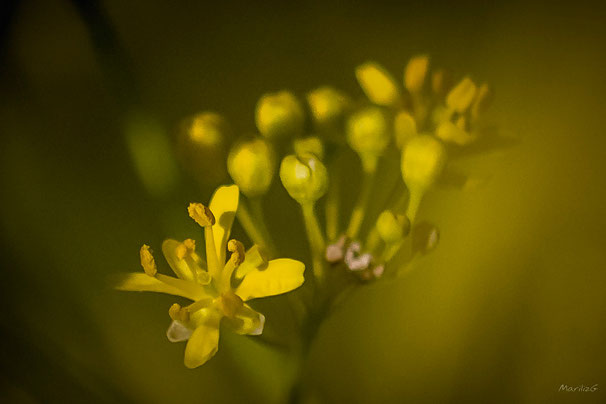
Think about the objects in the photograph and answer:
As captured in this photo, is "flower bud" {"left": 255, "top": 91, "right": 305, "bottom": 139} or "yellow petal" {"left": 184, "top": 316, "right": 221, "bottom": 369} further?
"flower bud" {"left": 255, "top": 91, "right": 305, "bottom": 139}

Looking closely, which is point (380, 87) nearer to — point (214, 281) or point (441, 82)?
point (441, 82)

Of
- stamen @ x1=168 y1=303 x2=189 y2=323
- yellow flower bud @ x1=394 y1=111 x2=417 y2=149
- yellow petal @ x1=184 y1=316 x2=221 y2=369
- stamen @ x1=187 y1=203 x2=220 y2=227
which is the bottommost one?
yellow petal @ x1=184 y1=316 x2=221 y2=369

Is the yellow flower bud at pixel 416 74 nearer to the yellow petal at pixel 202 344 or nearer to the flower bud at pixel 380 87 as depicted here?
the flower bud at pixel 380 87

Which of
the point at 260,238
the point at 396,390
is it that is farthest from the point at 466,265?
the point at 260,238

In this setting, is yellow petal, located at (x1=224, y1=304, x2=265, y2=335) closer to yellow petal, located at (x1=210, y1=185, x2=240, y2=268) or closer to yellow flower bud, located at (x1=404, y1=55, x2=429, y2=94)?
yellow petal, located at (x1=210, y1=185, x2=240, y2=268)

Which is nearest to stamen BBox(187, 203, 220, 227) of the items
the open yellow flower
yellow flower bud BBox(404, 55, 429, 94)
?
the open yellow flower

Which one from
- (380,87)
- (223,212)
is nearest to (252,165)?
(223,212)

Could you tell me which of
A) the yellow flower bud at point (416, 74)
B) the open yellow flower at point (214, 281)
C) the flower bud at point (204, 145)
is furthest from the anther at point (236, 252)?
the yellow flower bud at point (416, 74)
